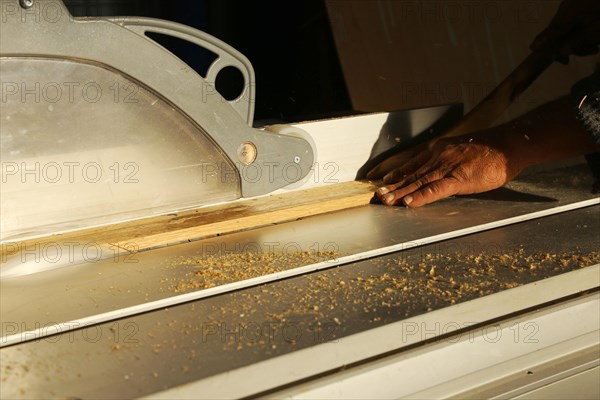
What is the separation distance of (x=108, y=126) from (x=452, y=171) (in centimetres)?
77

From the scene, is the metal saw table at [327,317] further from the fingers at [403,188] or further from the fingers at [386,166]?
the fingers at [386,166]

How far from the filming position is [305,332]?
0.97 m

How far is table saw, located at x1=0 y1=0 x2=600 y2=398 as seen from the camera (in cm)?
94

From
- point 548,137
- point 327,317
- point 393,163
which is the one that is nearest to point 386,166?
point 393,163

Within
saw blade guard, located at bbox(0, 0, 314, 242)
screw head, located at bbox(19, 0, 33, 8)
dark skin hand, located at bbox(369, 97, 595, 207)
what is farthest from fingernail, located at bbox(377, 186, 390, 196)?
screw head, located at bbox(19, 0, 33, 8)

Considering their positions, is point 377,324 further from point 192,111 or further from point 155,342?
point 192,111

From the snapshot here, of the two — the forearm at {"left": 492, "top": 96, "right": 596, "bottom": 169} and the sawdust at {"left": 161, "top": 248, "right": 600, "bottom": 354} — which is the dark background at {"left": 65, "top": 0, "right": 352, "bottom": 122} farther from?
the sawdust at {"left": 161, "top": 248, "right": 600, "bottom": 354}

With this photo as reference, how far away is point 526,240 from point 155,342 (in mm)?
739

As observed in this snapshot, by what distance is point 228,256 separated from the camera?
4.22 feet

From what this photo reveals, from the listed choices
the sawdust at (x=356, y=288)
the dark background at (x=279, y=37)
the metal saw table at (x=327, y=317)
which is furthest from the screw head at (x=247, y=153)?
the dark background at (x=279, y=37)

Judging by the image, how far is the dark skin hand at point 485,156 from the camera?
63.2 inches

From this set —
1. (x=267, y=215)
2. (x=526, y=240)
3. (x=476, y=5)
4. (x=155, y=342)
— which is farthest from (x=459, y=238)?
(x=476, y=5)

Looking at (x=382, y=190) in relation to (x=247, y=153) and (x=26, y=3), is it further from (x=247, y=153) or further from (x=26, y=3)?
(x=26, y=3)

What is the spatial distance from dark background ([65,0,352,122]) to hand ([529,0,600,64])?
0.80m
